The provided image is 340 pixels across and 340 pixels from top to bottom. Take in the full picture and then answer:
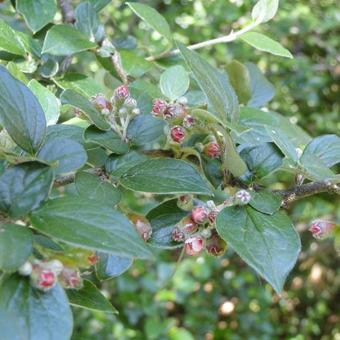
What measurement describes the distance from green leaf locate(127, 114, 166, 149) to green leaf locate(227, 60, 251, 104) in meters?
0.22

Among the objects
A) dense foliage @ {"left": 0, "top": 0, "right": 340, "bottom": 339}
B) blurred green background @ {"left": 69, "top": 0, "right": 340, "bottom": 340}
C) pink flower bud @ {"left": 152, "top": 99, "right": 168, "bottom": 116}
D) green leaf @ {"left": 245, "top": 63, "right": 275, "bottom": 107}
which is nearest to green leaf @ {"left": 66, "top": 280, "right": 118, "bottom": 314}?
dense foliage @ {"left": 0, "top": 0, "right": 340, "bottom": 339}

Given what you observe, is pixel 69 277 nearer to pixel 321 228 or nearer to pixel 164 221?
pixel 164 221

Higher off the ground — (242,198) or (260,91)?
(242,198)

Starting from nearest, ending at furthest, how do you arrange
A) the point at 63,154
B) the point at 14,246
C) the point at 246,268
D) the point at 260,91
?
1. the point at 14,246
2. the point at 63,154
3. the point at 260,91
4. the point at 246,268

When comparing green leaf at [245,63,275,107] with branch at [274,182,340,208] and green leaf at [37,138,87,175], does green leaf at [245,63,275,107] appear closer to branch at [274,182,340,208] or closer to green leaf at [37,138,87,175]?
branch at [274,182,340,208]

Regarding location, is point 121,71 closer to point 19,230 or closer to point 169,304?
point 19,230

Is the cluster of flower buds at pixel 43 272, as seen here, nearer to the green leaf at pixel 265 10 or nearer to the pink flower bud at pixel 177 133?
the pink flower bud at pixel 177 133

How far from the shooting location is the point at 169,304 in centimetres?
249

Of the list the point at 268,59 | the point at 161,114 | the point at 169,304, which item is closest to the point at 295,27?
the point at 268,59

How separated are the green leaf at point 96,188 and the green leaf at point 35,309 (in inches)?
4.8

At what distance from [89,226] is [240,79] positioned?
443mm

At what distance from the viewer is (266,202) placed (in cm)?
59

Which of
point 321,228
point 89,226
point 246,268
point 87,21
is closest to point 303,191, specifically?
point 321,228

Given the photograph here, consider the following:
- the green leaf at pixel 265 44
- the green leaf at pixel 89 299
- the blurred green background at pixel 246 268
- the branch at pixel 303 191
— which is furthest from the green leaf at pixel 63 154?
the blurred green background at pixel 246 268
